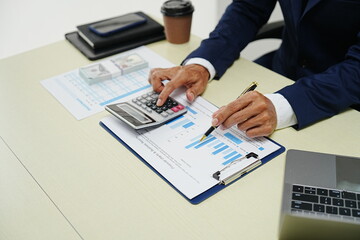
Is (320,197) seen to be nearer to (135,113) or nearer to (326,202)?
(326,202)

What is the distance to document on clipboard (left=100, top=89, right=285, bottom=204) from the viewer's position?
82 centimetres

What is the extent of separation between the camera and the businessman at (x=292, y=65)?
95 cm

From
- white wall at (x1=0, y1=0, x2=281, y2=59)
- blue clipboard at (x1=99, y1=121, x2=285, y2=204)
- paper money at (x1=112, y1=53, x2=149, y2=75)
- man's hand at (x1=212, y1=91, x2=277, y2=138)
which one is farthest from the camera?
white wall at (x1=0, y1=0, x2=281, y2=59)

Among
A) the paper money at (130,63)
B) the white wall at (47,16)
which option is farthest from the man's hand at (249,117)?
the white wall at (47,16)

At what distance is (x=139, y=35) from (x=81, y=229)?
0.80 metres

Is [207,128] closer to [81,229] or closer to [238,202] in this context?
[238,202]

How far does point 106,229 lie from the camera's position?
2.40 feet

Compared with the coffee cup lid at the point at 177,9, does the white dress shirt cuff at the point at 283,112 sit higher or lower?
Result: lower

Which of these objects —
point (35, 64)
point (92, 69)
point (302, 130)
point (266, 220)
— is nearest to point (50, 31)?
point (35, 64)

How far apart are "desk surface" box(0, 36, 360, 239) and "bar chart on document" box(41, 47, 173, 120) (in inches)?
1.2

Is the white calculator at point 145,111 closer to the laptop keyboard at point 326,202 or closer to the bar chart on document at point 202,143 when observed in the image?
the bar chart on document at point 202,143

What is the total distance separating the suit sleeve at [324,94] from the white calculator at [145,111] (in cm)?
29

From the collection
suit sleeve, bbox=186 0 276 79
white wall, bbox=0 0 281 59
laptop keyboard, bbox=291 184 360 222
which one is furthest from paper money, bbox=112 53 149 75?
white wall, bbox=0 0 281 59

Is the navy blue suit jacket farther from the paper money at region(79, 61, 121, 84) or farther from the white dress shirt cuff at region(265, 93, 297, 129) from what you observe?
the paper money at region(79, 61, 121, 84)
